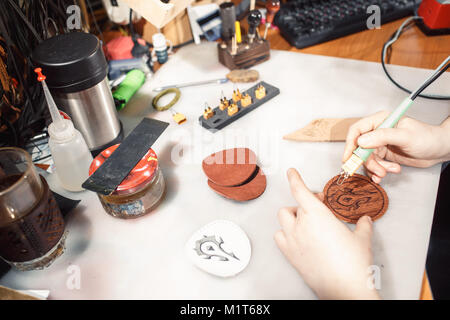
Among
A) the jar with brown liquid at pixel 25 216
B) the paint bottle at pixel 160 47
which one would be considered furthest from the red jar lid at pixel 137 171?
the paint bottle at pixel 160 47

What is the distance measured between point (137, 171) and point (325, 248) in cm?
34

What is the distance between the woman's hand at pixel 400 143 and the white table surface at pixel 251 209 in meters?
0.03

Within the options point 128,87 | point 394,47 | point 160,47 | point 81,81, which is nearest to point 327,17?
point 394,47

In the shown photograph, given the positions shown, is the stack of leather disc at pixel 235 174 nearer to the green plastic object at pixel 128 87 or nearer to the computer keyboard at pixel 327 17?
the green plastic object at pixel 128 87

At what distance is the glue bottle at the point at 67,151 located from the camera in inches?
→ 25.1

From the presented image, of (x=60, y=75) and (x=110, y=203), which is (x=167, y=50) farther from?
(x=110, y=203)

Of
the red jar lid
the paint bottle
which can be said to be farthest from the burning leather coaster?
the paint bottle

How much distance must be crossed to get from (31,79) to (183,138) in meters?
0.37

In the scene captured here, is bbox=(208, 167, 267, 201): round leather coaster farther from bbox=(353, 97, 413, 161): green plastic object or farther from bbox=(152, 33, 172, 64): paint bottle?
bbox=(152, 33, 172, 64): paint bottle

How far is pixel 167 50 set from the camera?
109 cm

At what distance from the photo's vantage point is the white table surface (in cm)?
56

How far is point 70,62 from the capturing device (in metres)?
0.63

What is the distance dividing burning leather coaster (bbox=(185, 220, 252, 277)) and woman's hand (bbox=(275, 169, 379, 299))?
64 millimetres

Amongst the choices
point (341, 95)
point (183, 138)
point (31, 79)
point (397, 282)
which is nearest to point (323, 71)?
point (341, 95)
